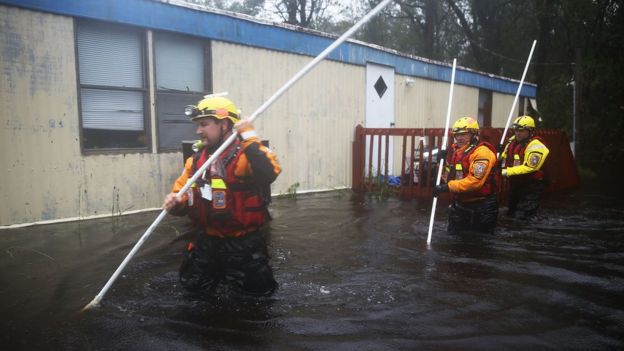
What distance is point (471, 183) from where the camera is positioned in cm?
618

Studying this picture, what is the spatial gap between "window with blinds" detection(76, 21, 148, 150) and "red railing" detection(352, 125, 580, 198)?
555 centimetres

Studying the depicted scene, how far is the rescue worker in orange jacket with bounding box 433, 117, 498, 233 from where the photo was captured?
20.3 ft

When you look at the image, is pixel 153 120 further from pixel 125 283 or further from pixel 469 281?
pixel 469 281

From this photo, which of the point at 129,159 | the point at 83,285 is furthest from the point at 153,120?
the point at 83,285

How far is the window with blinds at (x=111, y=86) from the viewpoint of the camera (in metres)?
7.51

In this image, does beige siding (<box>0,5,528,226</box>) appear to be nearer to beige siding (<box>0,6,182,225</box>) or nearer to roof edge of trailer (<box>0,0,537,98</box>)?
beige siding (<box>0,6,182,225</box>)

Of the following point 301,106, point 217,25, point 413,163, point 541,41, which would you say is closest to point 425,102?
point 413,163

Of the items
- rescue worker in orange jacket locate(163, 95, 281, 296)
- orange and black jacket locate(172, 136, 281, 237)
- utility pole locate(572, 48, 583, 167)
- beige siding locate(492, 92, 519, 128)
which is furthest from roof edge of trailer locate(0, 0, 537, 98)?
utility pole locate(572, 48, 583, 167)

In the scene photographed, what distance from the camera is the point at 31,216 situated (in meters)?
7.04

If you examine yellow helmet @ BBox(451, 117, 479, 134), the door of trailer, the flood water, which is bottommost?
the flood water

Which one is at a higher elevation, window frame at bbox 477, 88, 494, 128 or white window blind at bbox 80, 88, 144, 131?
window frame at bbox 477, 88, 494, 128

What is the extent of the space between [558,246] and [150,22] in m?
7.19

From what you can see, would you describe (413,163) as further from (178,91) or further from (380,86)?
(178,91)

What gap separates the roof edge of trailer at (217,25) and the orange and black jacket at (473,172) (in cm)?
510
